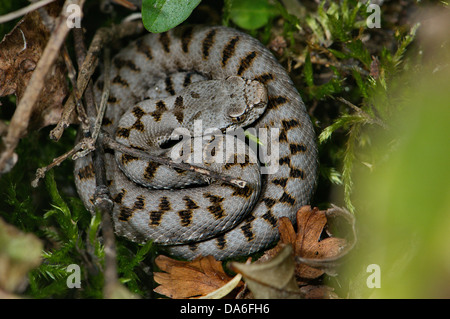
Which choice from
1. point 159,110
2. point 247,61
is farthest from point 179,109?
point 247,61

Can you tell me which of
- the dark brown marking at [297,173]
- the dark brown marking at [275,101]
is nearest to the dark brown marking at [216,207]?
the dark brown marking at [297,173]

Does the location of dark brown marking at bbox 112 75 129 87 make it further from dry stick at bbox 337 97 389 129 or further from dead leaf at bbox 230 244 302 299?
dead leaf at bbox 230 244 302 299

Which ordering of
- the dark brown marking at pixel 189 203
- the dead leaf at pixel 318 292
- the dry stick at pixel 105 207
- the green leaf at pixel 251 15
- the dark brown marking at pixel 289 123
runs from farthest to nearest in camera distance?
the green leaf at pixel 251 15 < the dark brown marking at pixel 289 123 < the dark brown marking at pixel 189 203 < the dead leaf at pixel 318 292 < the dry stick at pixel 105 207

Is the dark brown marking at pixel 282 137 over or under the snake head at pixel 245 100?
under

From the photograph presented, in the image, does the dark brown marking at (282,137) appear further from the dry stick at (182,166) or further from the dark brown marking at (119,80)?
the dark brown marking at (119,80)

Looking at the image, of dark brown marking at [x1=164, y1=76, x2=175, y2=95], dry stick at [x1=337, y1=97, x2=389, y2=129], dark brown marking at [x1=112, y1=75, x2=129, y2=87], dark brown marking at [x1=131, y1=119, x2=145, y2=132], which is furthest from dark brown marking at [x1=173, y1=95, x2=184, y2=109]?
dry stick at [x1=337, y1=97, x2=389, y2=129]
